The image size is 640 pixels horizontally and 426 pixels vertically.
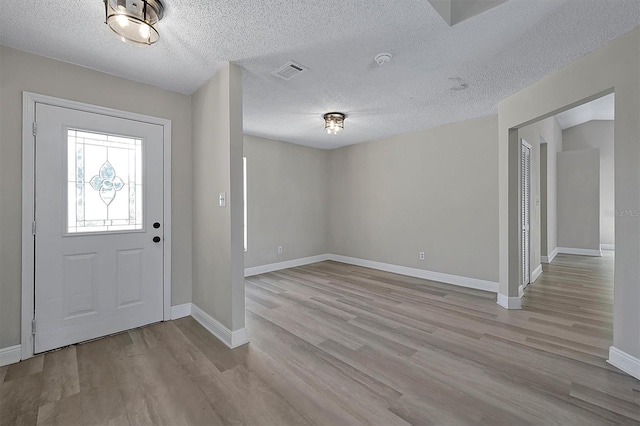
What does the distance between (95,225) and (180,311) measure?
1.24 m

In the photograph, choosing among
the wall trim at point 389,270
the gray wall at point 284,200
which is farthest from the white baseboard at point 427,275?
the gray wall at point 284,200

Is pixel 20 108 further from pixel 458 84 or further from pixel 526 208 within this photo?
pixel 526 208

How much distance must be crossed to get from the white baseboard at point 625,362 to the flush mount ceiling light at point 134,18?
410 cm

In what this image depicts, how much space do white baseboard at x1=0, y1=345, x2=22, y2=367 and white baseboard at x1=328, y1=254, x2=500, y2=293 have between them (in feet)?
15.8

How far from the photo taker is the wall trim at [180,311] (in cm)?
303

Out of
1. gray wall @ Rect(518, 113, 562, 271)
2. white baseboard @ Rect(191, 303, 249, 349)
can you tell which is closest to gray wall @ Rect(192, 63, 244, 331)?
white baseboard @ Rect(191, 303, 249, 349)

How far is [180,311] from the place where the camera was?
307 centimetres

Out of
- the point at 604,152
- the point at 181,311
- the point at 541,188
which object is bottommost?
the point at 181,311

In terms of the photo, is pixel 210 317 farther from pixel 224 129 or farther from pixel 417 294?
pixel 417 294

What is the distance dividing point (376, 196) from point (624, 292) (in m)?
3.71

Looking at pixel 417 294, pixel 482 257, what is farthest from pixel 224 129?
pixel 482 257

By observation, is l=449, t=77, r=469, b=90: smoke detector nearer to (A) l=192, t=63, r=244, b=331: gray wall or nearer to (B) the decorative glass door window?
(A) l=192, t=63, r=244, b=331: gray wall

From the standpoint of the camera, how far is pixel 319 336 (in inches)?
104

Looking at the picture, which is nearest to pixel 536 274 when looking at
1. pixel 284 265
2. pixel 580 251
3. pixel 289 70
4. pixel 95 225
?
pixel 580 251
